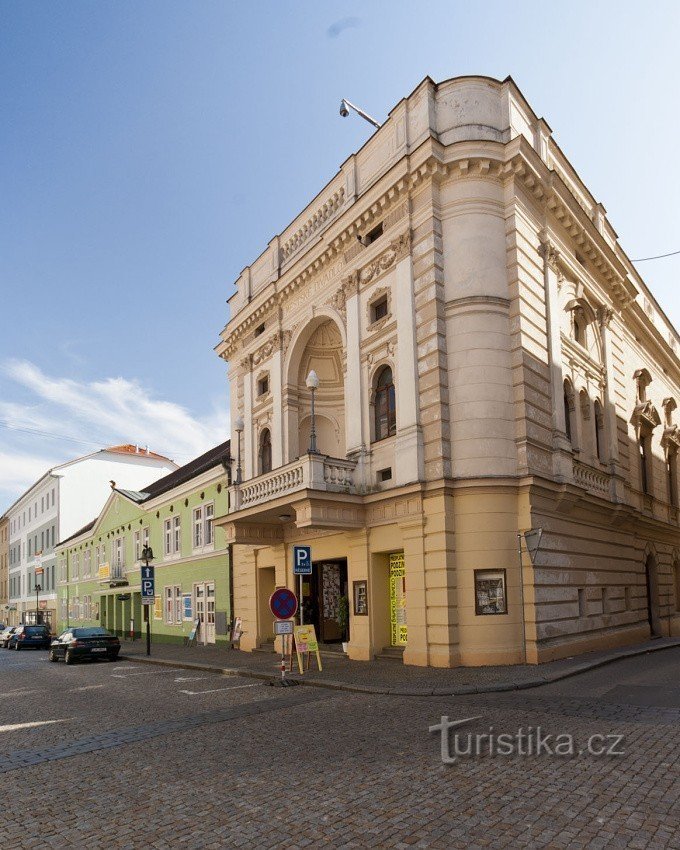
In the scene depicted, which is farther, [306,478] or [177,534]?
[177,534]

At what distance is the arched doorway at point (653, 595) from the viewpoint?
980 inches

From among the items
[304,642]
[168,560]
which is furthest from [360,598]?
[168,560]

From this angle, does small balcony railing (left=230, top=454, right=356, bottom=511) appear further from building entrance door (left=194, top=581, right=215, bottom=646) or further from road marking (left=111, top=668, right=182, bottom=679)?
building entrance door (left=194, top=581, right=215, bottom=646)

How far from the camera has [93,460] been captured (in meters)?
59.6

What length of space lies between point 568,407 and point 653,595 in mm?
9751

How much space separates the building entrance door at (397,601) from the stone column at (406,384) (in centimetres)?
234

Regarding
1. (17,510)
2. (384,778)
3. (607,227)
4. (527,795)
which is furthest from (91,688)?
(17,510)

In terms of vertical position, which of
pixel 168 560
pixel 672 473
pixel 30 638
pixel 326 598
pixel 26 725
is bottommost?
pixel 30 638

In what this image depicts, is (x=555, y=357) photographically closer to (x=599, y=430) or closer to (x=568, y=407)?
(x=568, y=407)

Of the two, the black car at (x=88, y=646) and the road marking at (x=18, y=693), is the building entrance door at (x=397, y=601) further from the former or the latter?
the black car at (x=88, y=646)

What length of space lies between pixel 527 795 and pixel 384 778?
1425mm

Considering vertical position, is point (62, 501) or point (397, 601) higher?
point (62, 501)

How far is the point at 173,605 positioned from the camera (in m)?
31.9

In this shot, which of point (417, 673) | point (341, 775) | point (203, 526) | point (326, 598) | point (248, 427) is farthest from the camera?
point (203, 526)
